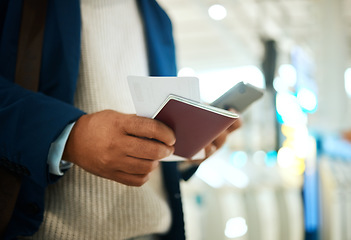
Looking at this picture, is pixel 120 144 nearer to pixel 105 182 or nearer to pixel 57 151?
pixel 57 151

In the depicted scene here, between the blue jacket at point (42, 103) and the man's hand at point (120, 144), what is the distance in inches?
2.0

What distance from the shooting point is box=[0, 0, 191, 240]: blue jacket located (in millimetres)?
674

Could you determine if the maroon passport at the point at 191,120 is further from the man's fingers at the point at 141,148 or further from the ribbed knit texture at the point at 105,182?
the ribbed knit texture at the point at 105,182

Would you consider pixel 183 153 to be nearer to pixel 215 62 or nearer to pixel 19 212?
pixel 19 212

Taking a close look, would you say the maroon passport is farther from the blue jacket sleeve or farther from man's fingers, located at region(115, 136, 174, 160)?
the blue jacket sleeve

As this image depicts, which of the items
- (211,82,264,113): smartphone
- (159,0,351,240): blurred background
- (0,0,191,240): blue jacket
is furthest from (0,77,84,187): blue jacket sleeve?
(159,0,351,240): blurred background

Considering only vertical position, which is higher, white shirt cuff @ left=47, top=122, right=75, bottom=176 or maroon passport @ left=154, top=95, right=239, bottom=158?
maroon passport @ left=154, top=95, right=239, bottom=158

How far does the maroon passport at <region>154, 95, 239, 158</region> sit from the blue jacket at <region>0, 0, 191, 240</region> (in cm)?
21

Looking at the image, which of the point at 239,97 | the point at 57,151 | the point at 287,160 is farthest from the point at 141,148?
the point at 287,160

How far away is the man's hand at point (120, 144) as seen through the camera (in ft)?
2.03

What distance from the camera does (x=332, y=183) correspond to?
188 centimetres

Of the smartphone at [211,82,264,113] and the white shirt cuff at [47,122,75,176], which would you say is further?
the smartphone at [211,82,264,113]

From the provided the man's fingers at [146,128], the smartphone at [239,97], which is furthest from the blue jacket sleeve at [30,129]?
the smartphone at [239,97]

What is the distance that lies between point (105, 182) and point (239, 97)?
17.5 inches
